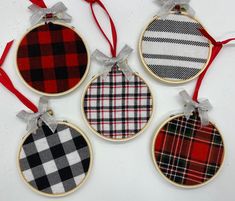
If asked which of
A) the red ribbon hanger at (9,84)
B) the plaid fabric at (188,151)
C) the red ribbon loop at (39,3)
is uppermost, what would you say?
the red ribbon loop at (39,3)

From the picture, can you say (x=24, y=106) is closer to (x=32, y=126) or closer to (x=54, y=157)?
(x=32, y=126)

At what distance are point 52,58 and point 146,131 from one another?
1.44ft

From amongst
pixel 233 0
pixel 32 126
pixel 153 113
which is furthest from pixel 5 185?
pixel 233 0

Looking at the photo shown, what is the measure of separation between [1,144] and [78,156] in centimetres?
29

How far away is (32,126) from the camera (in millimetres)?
1075

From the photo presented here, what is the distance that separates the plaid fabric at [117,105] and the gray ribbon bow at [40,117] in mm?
128

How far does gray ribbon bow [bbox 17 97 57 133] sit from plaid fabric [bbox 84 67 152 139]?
128 mm

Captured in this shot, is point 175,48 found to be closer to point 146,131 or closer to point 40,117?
point 146,131

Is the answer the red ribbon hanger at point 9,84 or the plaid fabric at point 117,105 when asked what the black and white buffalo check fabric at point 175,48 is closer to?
the plaid fabric at point 117,105

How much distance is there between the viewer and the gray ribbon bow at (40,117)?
1072 mm

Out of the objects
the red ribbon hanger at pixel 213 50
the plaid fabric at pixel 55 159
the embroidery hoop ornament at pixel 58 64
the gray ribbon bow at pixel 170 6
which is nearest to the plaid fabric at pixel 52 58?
the embroidery hoop ornament at pixel 58 64

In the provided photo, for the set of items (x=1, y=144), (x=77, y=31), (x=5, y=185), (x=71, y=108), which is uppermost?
(x=77, y=31)

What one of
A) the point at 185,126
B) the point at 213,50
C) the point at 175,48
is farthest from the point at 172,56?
the point at 185,126

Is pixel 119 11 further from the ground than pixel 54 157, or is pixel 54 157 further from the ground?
pixel 119 11
